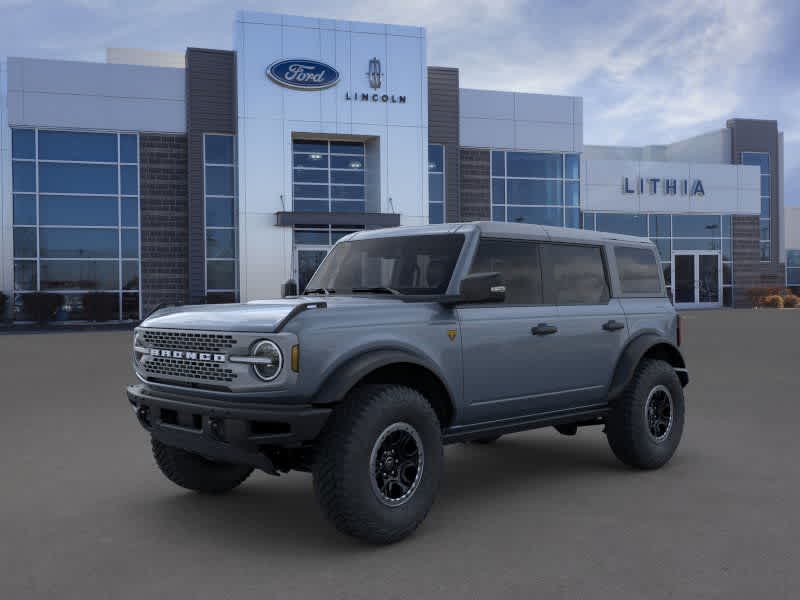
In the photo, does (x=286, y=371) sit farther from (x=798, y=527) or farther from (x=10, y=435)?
(x=10, y=435)

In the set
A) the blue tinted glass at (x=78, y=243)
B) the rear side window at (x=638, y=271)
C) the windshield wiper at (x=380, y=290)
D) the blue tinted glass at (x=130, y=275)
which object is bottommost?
the windshield wiper at (x=380, y=290)

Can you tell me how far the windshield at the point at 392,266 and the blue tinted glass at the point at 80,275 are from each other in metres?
25.2

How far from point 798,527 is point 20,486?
5419 mm

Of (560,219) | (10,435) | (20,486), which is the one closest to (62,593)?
(20,486)

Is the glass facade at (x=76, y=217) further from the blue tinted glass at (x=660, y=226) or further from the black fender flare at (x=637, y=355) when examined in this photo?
the black fender flare at (x=637, y=355)

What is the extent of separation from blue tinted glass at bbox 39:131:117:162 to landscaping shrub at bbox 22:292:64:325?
16.4ft

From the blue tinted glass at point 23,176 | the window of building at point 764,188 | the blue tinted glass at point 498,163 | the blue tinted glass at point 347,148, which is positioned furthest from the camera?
the window of building at point 764,188

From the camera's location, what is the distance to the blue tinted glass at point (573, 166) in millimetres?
35469

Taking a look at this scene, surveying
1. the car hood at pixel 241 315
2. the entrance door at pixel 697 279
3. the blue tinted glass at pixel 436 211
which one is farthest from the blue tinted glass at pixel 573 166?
the car hood at pixel 241 315

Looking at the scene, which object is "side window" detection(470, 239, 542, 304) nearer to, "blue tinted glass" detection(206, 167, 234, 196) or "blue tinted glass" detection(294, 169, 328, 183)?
"blue tinted glass" detection(294, 169, 328, 183)

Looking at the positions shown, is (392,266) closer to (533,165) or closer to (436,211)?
(436,211)

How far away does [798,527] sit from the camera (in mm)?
4855

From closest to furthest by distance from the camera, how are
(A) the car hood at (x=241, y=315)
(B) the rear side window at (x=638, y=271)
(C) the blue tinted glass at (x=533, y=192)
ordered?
(A) the car hood at (x=241, y=315) < (B) the rear side window at (x=638, y=271) < (C) the blue tinted glass at (x=533, y=192)

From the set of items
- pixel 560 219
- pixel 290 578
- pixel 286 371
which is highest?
pixel 560 219
